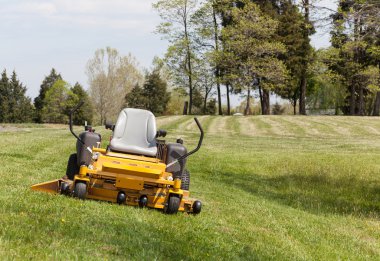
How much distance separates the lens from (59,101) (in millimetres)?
74438

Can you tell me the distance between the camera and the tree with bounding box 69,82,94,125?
75031 mm

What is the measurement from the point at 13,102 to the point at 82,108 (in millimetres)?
10695

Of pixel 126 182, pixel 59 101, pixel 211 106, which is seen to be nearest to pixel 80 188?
pixel 126 182

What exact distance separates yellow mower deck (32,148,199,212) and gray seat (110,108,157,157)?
0.56 m

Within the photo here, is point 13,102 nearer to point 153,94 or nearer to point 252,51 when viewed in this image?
point 153,94

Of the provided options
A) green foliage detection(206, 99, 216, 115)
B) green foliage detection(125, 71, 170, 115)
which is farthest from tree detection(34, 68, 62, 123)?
green foliage detection(206, 99, 216, 115)

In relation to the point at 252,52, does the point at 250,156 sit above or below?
below

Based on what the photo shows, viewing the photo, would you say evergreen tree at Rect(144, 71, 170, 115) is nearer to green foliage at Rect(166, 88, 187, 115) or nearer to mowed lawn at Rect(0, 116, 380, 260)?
green foliage at Rect(166, 88, 187, 115)

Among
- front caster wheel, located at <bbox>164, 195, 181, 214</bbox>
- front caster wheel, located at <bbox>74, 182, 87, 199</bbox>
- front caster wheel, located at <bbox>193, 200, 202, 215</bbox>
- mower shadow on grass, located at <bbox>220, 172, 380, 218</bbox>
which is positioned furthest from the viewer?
mower shadow on grass, located at <bbox>220, 172, 380, 218</bbox>

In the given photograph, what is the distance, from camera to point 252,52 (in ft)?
171

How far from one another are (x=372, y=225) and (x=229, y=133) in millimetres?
25844

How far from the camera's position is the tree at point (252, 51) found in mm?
51500

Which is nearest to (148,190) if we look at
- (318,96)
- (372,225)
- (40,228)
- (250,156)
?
(40,228)

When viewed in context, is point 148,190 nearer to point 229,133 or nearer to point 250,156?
point 250,156
